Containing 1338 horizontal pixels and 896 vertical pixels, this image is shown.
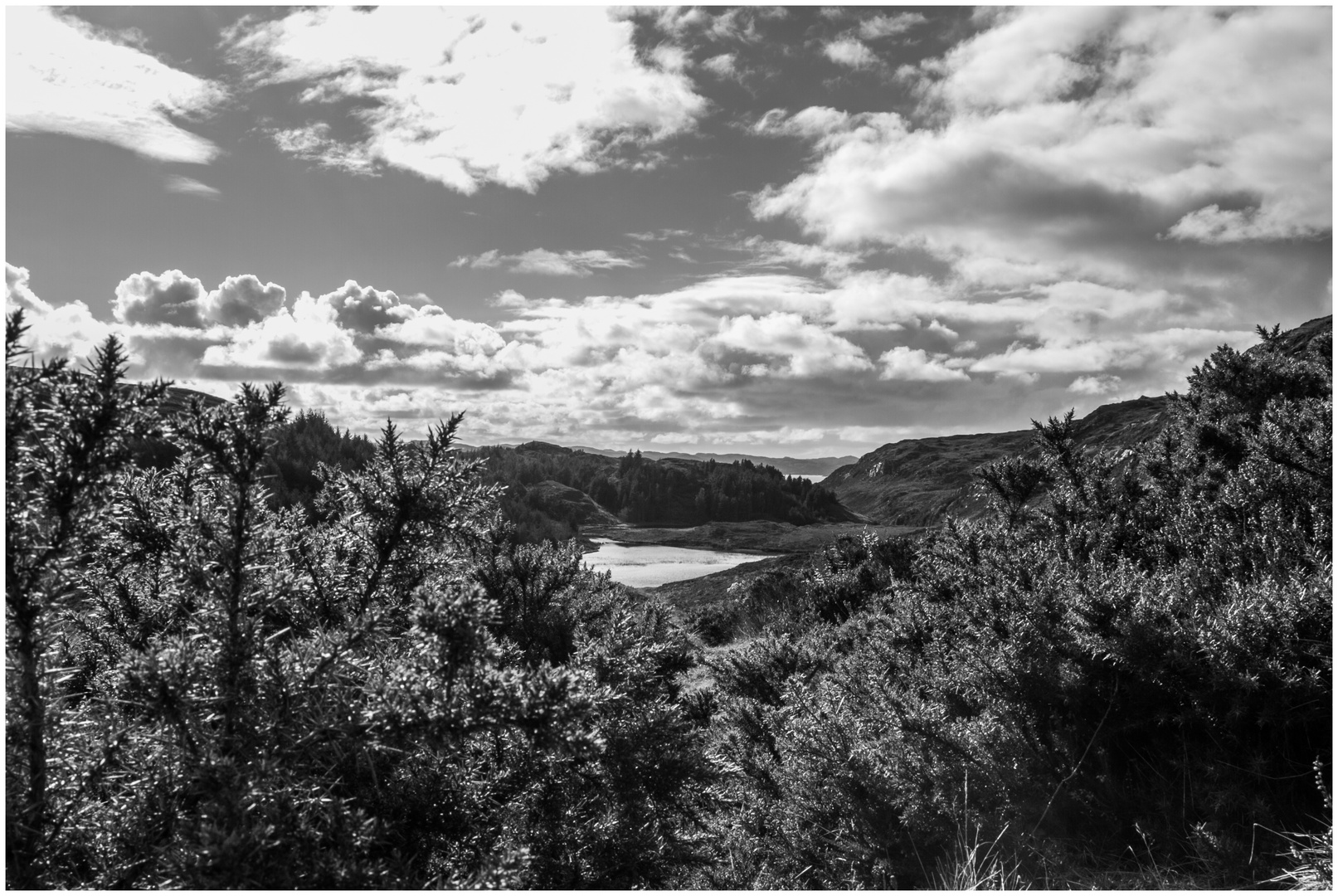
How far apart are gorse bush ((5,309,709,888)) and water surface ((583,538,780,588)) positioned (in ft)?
94.4

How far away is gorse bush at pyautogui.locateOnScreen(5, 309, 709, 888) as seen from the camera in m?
1.92

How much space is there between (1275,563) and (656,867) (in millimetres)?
3915

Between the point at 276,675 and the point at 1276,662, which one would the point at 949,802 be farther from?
the point at 276,675

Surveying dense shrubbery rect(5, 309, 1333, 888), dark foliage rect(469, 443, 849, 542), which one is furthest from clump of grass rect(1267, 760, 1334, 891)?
dark foliage rect(469, 443, 849, 542)

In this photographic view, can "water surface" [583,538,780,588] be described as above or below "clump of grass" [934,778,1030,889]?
below

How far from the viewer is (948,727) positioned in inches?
163

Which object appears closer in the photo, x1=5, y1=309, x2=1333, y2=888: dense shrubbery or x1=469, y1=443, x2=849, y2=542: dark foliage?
x1=5, y1=309, x2=1333, y2=888: dense shrubbery

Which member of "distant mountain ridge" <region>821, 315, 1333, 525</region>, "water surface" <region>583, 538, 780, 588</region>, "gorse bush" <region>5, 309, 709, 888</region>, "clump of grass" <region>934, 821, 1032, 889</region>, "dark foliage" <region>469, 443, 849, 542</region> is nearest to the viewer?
"gorse bush" <region>5, 309, 709, 888</region>

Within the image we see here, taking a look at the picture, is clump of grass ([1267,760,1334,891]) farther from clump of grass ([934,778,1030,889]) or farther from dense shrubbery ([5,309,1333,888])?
clump of grass ([934,778,1030,889])

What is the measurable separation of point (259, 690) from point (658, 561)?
44.0m

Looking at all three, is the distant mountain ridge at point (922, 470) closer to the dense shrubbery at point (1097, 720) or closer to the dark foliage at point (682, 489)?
the dark foliage at point (682, 489)

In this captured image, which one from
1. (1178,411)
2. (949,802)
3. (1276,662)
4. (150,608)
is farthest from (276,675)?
(1178,411)

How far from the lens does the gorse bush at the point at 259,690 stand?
6.29 feet

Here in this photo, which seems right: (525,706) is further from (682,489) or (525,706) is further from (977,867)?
(682,489)
